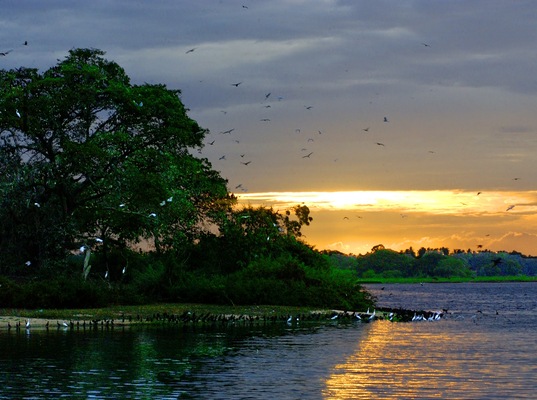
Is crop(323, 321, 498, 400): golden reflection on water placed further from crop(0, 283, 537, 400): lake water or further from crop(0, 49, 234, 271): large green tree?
crop(0, 49, 234, 271): large green tree

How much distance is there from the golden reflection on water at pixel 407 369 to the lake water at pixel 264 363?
4cm

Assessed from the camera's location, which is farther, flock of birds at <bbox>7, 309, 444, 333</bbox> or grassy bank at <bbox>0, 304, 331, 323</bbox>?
grassy bank at <bbox>0, 304, 331, 323</bbox>

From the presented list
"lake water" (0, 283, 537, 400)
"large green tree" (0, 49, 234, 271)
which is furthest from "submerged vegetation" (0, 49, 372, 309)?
"lake water" (0, 283, 537, 400)

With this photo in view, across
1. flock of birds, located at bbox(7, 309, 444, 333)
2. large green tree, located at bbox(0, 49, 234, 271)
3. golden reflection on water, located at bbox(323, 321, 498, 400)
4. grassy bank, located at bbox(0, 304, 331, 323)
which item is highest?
large green tree, located at bbox(0, 49, 234, 271)

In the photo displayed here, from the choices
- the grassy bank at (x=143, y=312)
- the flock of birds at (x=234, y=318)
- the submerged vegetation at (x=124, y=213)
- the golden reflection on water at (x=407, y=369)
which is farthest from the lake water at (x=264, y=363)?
the submerged vegetation at (x=124, y=213)

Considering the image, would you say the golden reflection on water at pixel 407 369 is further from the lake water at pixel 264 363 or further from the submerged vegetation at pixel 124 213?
the submerged vegetation at pixel 124 213

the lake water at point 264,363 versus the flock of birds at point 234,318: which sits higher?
the flock of birds at point 234,318

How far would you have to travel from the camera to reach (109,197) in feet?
208

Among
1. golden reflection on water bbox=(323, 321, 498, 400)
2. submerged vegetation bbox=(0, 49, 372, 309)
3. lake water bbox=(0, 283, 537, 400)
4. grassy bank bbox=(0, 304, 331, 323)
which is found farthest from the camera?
submerged vegetation bbox=(0, 49, 372, 309)

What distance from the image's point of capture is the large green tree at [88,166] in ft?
201

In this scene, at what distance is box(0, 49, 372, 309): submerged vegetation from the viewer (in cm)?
6062

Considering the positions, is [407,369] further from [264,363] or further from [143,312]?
[143,312]

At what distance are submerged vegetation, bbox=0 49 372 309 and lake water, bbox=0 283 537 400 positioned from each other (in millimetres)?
11224

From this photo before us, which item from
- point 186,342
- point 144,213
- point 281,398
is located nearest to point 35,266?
point 144,213
